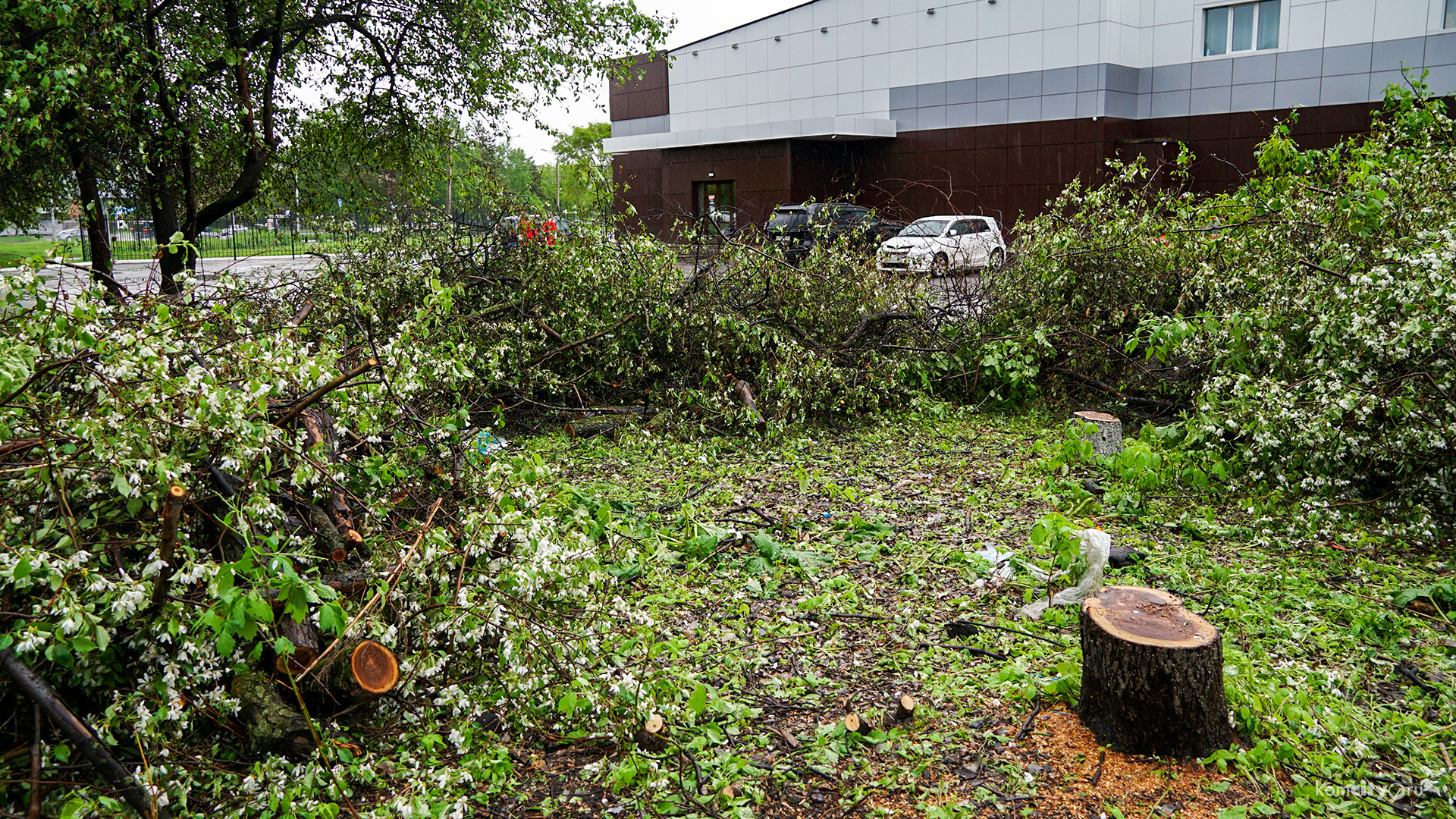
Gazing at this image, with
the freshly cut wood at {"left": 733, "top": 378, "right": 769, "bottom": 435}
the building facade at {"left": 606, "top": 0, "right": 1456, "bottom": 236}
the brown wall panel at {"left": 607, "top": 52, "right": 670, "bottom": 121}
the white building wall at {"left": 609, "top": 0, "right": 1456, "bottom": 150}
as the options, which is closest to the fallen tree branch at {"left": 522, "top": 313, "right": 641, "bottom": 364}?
the freshly cut wood at {"left": 733, "top": 378, "right": 769, "bottom": 435}

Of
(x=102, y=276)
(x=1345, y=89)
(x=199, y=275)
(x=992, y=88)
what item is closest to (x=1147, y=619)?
(x=102, y=276)

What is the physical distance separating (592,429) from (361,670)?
15.9 ft

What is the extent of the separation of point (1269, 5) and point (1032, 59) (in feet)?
17.1

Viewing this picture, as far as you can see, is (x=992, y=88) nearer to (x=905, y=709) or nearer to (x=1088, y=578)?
(x=1088, y=578)

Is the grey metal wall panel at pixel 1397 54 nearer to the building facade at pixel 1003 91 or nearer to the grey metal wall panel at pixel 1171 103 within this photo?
the building facade at pixel 1003 91

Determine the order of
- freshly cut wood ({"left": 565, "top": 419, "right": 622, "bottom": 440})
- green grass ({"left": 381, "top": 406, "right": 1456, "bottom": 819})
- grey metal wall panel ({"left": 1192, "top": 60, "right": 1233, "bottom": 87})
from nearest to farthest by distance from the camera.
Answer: green grass ({"left": 381, "top": 406, "right": 1456, "bottom": 819}), freshly cut wood ({"left": 565, "top": 419, "right": 622, "bottom": 440}), grey metal wall panel ({"left": 1192, "top": 60, "right": 1233, "bottom": 87})

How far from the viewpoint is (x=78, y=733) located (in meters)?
2.50

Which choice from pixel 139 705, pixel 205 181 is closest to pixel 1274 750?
pixel 139 705

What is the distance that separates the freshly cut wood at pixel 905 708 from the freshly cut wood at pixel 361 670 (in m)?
1.76

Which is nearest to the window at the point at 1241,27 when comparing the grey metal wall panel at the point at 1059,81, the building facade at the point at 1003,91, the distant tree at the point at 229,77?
the building facade at the point at 1003,91

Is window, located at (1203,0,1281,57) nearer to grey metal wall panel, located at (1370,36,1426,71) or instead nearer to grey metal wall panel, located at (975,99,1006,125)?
grey metal wall panel, located at (1370,36,1426,71)

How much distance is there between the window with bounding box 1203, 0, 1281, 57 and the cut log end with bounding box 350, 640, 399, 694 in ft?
80.3

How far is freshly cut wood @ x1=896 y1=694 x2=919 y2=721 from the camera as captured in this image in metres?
3.39

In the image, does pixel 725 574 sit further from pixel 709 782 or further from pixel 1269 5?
pixel 1269 5
